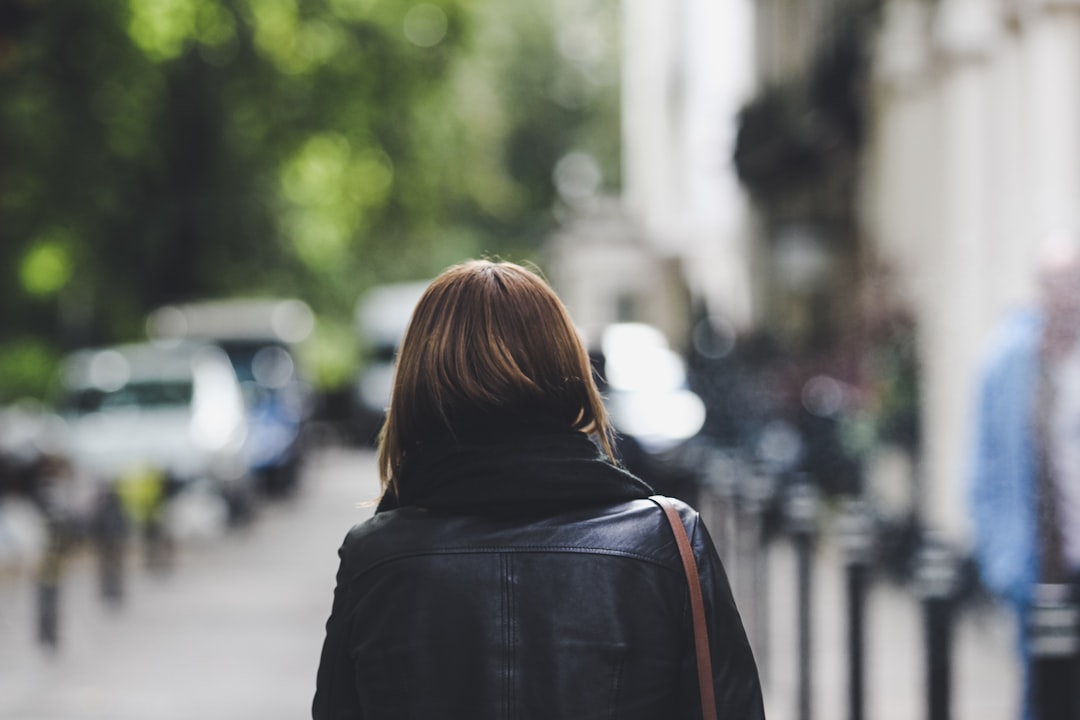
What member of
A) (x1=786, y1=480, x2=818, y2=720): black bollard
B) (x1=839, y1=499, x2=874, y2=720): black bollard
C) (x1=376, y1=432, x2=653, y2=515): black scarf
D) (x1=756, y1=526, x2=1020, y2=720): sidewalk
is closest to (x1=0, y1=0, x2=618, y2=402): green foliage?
(x1=756, y1=526, x2=1020, y2=720): sidewalk

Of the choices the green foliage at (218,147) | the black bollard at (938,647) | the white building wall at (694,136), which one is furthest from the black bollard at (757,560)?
the green foliage at (218,147)

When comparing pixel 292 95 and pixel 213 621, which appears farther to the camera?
pixel 292 95

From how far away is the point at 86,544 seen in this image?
60.8 feet

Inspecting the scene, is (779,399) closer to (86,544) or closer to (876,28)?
(876,28)

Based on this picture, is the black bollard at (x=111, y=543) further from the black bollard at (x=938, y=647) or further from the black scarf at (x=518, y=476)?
the black scarf at (x=518, y=476)

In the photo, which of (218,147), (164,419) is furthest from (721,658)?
(218,147)

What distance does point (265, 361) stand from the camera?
1062 inches

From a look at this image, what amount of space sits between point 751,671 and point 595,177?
6627cm

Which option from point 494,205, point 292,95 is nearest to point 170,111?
point 292,95

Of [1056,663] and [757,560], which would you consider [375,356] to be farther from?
[1056,663]

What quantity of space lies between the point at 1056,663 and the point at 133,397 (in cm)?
1617

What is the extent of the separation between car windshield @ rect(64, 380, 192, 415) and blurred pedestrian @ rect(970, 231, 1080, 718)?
15.1 metres

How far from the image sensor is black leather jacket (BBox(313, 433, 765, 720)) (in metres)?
2.61

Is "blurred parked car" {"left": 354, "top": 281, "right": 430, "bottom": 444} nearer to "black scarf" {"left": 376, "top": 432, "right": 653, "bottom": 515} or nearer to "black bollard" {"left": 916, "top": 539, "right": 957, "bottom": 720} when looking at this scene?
"black bollard" {"left": 916, "top": 539, "right": 957, "bottom": 720}
